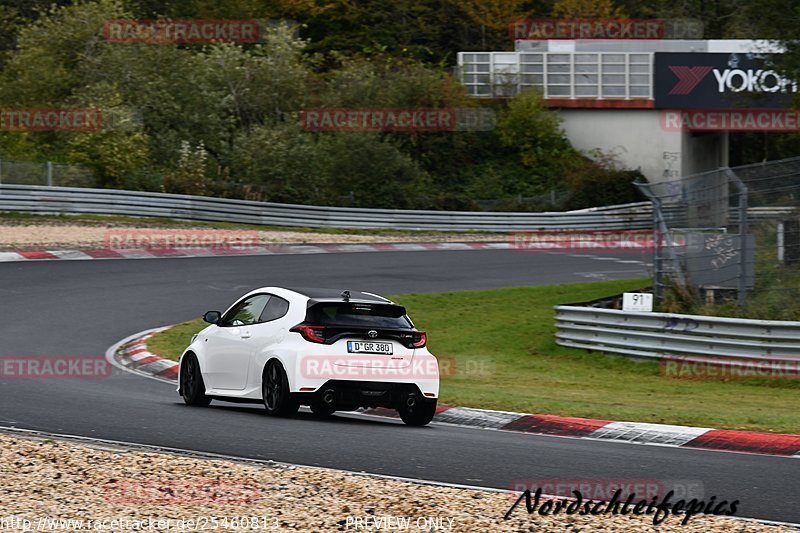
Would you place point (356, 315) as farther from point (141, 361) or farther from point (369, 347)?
point (141, 361)

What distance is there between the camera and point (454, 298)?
26.4m

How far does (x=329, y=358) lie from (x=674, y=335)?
8.19 m

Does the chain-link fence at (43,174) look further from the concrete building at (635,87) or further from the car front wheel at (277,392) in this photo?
the car front wheel at (277,392)

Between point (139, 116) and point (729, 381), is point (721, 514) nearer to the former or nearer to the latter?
point (729, 381)

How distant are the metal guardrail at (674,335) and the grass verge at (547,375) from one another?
0.26 metres

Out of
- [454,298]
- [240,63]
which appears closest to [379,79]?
[240,63]

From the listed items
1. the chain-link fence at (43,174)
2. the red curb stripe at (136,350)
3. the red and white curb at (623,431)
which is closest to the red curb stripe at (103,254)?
the chain-link fence at (43,174)

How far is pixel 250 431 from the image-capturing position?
452 inches

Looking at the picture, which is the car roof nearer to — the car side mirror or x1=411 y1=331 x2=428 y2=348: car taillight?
x1=411 y1=331 x2=428 y2=348: car taillight

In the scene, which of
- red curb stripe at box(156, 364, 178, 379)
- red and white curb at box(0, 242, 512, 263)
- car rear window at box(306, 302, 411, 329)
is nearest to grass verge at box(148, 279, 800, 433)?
red curb stripe at box(156, 364, 178, 379)

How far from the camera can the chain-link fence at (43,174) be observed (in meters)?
37.1

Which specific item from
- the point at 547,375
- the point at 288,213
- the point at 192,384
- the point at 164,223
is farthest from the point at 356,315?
the point at 288,213

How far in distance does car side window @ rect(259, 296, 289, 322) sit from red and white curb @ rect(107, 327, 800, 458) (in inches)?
70.1

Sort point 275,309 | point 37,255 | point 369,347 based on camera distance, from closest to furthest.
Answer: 1. point 369,347
2. point 275,309
3. point 37,255
